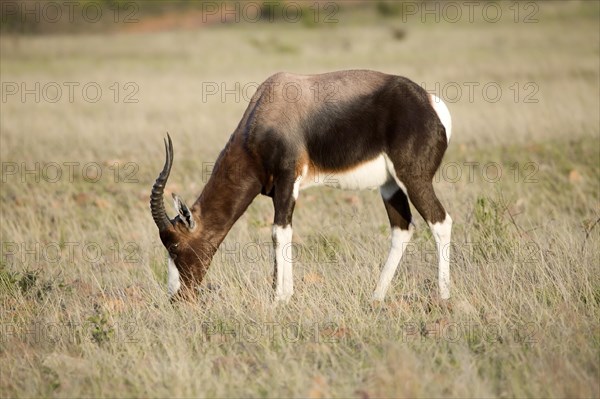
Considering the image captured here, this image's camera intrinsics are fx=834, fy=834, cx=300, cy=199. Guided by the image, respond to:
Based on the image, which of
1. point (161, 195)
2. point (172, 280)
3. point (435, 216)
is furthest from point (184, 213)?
point (435, 216)

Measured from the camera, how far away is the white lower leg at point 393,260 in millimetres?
7551

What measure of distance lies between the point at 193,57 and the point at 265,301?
98.6ft

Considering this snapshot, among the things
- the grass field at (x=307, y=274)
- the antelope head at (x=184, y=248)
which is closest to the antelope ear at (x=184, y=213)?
the antelope head at (x=184, y=248)

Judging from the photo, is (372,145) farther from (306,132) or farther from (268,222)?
(268,222)

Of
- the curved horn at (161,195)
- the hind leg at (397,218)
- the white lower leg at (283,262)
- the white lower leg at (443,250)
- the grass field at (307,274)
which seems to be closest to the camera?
the grass field at (307,274)

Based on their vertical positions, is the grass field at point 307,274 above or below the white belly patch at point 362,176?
below

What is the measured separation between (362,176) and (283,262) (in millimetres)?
1064

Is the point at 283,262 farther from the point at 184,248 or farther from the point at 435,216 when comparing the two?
the point at 435,216

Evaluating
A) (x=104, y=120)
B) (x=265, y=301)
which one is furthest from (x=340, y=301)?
(x=104, y=120)

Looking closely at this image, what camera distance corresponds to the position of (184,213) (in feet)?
24.7

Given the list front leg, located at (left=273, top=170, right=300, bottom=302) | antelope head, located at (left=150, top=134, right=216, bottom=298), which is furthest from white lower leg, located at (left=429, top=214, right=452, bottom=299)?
antelope head, located at (left=150, top=134, right=216, bottom=298)

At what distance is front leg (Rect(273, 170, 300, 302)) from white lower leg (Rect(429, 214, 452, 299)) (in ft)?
4.23

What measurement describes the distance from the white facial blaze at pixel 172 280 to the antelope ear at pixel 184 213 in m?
0.38

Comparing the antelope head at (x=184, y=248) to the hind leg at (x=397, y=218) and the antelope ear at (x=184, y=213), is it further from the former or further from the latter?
the hind leg at (x=397, y=218)
